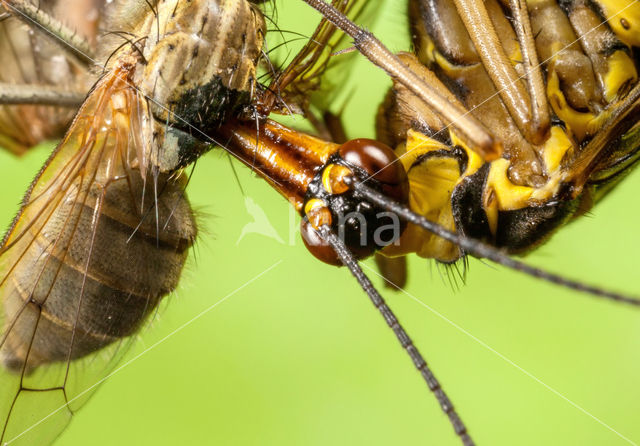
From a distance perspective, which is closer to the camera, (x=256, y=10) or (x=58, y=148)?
(x=58, y=148)

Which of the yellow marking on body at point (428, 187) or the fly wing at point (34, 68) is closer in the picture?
the yellow marking on body at point (428, 187)

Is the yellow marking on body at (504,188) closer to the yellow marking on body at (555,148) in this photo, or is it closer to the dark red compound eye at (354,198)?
the yellow marking on body at (555,148)

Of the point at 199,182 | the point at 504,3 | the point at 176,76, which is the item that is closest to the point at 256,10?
the point at 176,76

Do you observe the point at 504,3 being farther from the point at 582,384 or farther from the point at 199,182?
the point at 582,384

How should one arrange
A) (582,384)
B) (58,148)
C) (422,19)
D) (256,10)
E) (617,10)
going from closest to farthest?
(58,148)
(256,10)
(617,10)
(422,19)
(582,384)

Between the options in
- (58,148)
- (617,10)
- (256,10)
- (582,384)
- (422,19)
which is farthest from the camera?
(582,384)

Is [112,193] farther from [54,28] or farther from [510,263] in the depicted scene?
[510,263]

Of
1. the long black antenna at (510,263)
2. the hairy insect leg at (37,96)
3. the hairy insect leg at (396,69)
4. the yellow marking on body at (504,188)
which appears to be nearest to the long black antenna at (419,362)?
the long black antenna at (510,263)

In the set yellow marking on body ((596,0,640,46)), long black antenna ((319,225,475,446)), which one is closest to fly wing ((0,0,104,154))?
long black antenna ((319,225,475,446))
